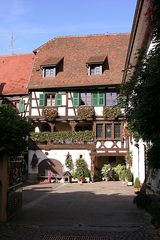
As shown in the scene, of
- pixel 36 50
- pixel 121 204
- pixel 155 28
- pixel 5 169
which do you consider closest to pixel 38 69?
pixel 36 50

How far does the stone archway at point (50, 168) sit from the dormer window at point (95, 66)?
321 inches

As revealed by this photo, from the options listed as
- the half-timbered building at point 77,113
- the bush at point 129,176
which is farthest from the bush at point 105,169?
the bush at point 129,176

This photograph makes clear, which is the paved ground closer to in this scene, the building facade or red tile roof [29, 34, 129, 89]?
the building facade

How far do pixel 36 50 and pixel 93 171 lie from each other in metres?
13.2

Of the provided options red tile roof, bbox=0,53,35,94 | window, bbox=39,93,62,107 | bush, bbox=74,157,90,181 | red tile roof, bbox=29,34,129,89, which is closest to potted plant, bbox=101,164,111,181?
bush, bbox=74,157,90,181

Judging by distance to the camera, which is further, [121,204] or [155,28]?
[121,204]

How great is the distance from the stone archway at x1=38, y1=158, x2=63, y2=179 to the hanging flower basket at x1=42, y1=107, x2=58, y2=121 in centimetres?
353

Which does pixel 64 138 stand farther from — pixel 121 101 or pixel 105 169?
pixel 121 101

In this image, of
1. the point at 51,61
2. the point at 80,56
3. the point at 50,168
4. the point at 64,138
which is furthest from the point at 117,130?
the point at 51,61

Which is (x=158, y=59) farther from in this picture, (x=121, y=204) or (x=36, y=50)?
(x=36, y=50)

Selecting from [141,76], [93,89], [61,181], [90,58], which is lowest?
[61,181]

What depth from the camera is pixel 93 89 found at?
37.8 meters

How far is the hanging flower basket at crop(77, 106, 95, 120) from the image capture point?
122 feet

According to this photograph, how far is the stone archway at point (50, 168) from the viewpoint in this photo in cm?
3756
